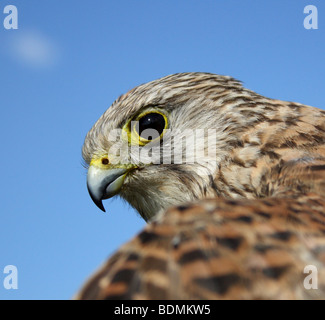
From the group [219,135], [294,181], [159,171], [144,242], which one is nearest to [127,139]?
[159,171]

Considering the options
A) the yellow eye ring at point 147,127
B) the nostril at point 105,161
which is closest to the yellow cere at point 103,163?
the nostril at point 105,161

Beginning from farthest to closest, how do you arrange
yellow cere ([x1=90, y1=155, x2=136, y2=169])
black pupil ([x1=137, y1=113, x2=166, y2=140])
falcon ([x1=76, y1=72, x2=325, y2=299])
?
yellow cere ([x1=90, y1=155, x2=136, y2=169]), black pupil ([x1=137, y1=113, x2=166, y2=140]), falcon ([x1=76, y1=72, x2=325, y2=299])

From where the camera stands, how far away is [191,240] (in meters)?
1.61

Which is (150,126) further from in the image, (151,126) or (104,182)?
(104,182)

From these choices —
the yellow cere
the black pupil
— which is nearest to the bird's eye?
the black pupil

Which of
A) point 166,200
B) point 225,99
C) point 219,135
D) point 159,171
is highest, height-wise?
point 225,99

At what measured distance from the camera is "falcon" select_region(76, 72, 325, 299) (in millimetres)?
1535

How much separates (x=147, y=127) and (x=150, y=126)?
3 centimetres

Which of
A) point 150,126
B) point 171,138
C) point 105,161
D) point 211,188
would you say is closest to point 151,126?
point 150,126

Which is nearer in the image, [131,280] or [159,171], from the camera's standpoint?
[131,280]

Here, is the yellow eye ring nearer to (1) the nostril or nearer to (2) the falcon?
(2) the falcon

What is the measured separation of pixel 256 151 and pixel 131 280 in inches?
66.7

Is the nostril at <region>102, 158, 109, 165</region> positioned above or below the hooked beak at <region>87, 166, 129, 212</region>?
above
